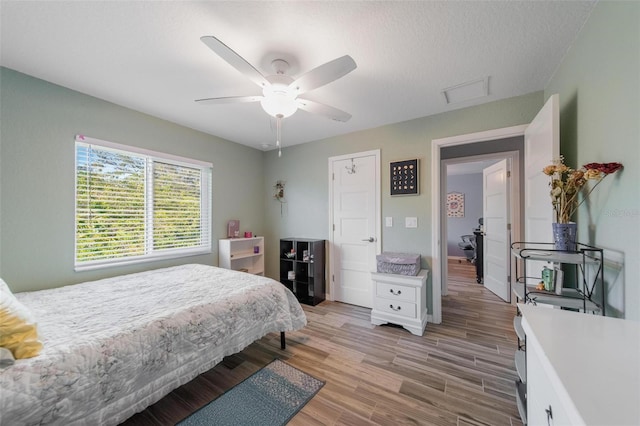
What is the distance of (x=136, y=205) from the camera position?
2650 millimetres

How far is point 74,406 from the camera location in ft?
3.34

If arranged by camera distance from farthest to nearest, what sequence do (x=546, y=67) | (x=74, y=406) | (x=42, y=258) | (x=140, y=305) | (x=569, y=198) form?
(x=42, y=258) < (x=546, y=67) < (x=140, y=305) < (x=569, y=198) < (x=74, y=406)

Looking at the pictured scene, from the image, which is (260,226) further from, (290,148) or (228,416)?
(228,416)

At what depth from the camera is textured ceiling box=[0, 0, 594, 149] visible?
1349mm

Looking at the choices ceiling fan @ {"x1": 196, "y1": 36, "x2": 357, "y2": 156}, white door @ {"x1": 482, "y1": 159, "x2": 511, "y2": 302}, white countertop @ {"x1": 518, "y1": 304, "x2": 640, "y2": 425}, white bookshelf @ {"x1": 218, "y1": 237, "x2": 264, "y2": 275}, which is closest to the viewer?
white countertop @ {"x1": 518, "y1": 304, "x2": 640, "y2": 425}

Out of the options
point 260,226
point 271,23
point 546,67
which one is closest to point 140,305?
point 271,23

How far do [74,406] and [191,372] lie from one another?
0.55m

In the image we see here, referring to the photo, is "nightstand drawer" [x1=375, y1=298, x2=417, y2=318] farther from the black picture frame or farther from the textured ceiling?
the textured ceiling

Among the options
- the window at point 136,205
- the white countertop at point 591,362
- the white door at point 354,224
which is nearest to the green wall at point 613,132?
the white countertop at point 591,362

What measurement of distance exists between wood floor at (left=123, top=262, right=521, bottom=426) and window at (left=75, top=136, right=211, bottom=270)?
1.62 m

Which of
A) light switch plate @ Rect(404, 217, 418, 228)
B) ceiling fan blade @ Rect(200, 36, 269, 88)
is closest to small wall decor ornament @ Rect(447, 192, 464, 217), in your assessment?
light switch plate @ Rect(404, 217, 418, 228)

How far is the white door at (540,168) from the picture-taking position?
5.20 ft

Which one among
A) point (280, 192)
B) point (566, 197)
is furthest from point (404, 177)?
point (280, 192)

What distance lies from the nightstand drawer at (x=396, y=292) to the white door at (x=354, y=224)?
Result: 1.62 ft
